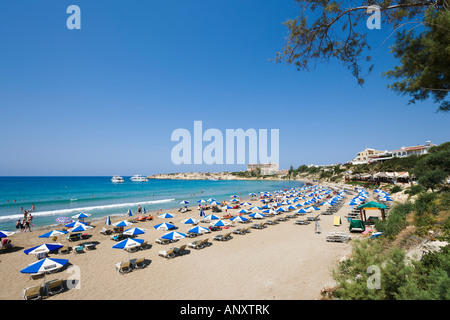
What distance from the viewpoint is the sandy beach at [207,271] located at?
286 inches

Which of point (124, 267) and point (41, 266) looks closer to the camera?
point (41, 266)

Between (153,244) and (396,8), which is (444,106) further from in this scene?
(153,244)

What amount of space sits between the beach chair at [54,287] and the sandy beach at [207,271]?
288mm

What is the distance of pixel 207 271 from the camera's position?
29.6 feet

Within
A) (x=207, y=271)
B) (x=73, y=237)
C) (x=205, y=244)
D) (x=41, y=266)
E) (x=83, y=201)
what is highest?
(x=41, y=266)

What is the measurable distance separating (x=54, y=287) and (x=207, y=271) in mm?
5801

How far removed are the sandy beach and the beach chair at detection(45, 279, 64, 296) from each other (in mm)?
288

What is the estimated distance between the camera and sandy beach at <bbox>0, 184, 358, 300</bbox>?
7273mm

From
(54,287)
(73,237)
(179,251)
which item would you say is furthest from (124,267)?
(73,237)

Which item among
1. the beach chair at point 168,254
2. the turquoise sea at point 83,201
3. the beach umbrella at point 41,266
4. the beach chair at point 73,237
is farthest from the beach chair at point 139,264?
the turquoise sea at point 83,201

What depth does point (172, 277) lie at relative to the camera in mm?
8609

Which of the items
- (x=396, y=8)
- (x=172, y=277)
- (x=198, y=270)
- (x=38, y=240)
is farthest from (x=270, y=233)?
(x=38, y=240)

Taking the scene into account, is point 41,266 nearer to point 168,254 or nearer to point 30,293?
point 30,293
